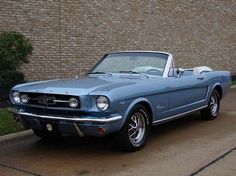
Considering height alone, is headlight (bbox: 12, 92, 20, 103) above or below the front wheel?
above

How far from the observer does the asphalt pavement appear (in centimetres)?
577

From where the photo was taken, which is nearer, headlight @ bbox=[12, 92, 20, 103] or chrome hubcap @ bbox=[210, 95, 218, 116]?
headlight @ bbox=[12, 92, 20, 103]

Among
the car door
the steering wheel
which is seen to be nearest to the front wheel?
the car door

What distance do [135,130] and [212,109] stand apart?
3033 millimetres

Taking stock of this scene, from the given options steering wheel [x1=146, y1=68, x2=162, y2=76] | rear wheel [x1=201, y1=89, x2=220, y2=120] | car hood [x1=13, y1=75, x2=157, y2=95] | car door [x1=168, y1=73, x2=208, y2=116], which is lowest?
rear wheel [x1=201, y1=89, x2=220, y2=120]

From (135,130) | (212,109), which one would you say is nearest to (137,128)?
(135,130)

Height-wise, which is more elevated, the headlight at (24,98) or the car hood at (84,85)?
the car hood at (84,85)

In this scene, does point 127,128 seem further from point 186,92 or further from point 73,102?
point 186,92

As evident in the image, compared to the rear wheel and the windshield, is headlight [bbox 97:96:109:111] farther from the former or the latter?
the rear wheel

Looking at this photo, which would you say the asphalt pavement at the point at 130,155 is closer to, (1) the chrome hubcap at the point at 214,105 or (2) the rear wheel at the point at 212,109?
(2) the rear wheel at the point at 212,109

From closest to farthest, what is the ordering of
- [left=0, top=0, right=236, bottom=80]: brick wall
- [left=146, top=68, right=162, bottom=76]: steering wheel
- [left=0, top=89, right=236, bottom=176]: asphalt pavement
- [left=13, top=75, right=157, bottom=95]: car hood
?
1. [left=0, top=89, right=236, bottom=176]: asphalt pavement
2. [left=13, top=75, right=157, bottom=95]: car hood
3. [left=146, top=68, right=162, bottom=76]: steering wheel
4. [left=0, top=0, right=236, bottom=80]: brick wall

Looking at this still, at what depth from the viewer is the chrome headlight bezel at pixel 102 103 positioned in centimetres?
607

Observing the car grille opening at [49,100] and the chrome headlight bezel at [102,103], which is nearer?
the chrome headlight bezel at [102,103]

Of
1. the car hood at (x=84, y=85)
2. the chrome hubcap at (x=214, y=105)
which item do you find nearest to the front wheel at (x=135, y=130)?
the car hood at (x=84, y=85)
